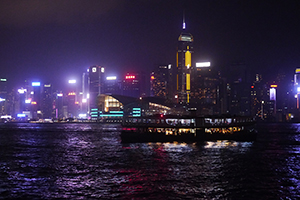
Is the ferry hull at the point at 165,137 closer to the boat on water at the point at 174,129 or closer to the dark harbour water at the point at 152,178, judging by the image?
the boat on water at the point at 174,129

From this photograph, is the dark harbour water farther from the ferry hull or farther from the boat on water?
the boat on water

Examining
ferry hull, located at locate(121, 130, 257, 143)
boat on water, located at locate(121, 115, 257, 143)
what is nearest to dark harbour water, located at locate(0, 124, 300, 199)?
ferry hull, located at locate(121, 130, 257, 143)

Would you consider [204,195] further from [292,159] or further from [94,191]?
[292,159]

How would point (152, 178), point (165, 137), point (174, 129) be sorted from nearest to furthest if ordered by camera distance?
point (152, 178) < point (165, 137) < point (174, 129)

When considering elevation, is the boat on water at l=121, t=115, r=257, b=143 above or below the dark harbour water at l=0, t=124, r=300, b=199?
above

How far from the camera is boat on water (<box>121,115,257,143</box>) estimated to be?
72812 millimetres

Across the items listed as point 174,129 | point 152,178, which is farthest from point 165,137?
A: point 152,178

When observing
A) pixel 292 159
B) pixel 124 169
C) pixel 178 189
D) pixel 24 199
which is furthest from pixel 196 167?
pixel 24 199

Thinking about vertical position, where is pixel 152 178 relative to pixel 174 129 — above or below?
below

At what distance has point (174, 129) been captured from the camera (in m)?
73.8

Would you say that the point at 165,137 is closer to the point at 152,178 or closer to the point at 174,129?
the point at 174,129

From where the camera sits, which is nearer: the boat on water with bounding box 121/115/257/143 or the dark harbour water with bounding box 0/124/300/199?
the dark harbour water with bounding box 0/124/300/199

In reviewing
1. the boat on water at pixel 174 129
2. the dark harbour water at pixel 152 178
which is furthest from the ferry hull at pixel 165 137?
the dark harbour water at pixel 152 178

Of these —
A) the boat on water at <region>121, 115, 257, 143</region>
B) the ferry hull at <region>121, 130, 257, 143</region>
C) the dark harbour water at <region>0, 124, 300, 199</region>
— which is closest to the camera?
the dark harbour water at <region>0, 124, 300, 199</region>
